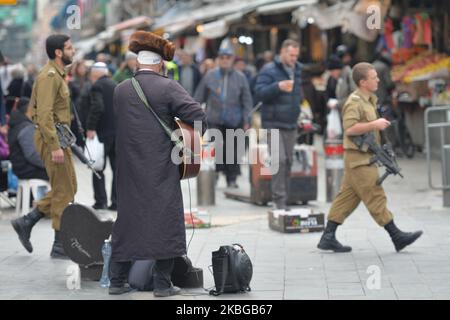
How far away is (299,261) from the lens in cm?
1040

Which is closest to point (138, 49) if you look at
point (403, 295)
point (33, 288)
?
point (33, 288)

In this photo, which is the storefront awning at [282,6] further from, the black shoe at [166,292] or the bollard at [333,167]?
the black shoe at [166,292]

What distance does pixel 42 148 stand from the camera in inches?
413

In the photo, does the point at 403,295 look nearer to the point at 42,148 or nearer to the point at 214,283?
the point at 214,283

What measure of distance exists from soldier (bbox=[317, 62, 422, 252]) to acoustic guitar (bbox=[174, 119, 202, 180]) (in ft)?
7.72

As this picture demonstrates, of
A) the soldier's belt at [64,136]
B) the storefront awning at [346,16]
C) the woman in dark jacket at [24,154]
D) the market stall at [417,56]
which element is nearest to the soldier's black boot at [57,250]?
the soldier's belt at [64,136]

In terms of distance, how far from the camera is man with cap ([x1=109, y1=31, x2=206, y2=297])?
848cm

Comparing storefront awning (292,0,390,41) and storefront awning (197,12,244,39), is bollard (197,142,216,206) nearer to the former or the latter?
storefront awning (292,0,390,41)

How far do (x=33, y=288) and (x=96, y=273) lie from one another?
20.6 inches

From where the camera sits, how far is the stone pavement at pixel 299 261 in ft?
29.0

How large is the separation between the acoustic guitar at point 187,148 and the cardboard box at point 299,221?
3703mm

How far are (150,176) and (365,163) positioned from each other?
280cm

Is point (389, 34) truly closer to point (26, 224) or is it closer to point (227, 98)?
point (227, 98)

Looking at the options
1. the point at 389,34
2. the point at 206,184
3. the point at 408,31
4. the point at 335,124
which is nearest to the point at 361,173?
the point at 206,184
